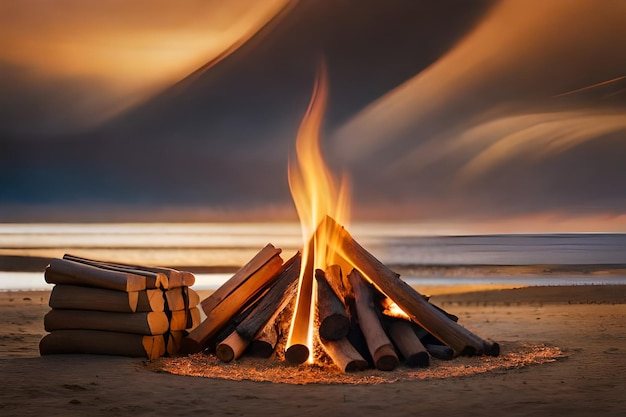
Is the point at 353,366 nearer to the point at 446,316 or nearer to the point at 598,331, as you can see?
the point at 446,316

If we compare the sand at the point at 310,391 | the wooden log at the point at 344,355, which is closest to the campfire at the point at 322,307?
the wooden log at the point at 344,355

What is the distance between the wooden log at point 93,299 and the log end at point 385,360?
310 cm

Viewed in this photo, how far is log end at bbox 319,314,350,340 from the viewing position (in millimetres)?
10094

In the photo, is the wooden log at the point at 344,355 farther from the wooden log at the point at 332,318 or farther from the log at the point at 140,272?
the log at the point at 140,272

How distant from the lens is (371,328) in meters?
10.5

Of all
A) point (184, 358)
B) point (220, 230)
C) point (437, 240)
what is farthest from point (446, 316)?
point (220, 230)

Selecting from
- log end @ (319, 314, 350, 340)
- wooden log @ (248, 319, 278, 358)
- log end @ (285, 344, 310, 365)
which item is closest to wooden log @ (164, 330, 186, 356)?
wooden log @ (248, 319, 278, 358)

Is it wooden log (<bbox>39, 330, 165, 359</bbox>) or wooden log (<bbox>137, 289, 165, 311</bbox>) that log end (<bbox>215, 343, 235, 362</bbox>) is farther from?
wooden log (<bbox>137, 289, 165, 311</bbox>)

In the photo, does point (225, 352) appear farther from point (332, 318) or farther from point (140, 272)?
point (140, 272)

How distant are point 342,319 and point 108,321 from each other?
9.75 feet

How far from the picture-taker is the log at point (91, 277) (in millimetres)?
10609

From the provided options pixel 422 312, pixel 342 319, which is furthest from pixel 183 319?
pixel 422 312

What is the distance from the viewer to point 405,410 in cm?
775

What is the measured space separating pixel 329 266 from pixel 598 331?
4.95 metres
